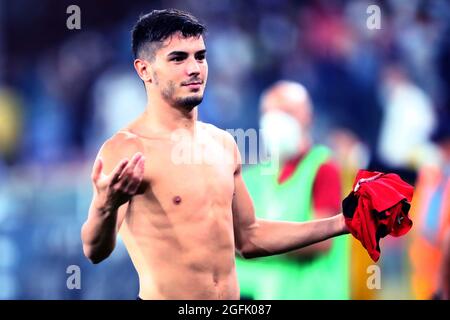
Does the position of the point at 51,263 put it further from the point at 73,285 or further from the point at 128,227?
the point at 128,227

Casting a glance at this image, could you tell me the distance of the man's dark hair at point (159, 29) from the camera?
2.90m

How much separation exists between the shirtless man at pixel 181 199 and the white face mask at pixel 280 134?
1.37 ft

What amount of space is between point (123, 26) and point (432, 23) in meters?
1.25

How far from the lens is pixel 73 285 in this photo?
10.9 ft

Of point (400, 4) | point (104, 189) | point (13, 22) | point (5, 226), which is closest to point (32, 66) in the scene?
point (13, 22)

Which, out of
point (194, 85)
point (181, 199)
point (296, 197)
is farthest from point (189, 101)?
point (296, 197)

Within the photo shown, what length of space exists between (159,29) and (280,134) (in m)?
0.76

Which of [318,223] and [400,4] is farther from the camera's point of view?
[400,4]

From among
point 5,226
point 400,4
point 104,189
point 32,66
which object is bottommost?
point 5,226

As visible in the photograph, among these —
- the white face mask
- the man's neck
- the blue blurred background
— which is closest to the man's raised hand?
the man's neck

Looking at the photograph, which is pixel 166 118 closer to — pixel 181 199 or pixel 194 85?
pixel 194 85

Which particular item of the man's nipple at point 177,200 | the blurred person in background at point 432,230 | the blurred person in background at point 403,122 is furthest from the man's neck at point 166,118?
the blurred person in background at point 432,230

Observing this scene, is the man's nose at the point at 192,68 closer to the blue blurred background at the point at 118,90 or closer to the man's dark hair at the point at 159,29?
the man's dark hair at the point at 159,29

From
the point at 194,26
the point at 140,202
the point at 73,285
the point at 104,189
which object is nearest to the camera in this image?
the point at 104,189
